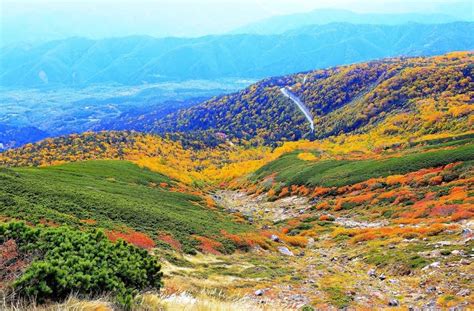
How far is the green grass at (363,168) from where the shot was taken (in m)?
51.6

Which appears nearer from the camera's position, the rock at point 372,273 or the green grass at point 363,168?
the rock at point 372,273

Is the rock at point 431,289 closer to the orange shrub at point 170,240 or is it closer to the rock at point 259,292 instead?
the rock at point 259,292

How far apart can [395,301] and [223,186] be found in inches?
3423

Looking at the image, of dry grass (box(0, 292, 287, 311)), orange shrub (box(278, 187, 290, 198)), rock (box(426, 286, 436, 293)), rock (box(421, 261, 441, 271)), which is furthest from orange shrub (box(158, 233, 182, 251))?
orange shrub (box(278, 187, 290, 198))

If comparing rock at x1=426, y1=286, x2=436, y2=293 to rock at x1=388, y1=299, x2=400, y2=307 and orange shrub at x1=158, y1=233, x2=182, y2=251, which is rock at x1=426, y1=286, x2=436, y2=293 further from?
orange shrub at x1=158, y1=233, x2=182, y2=251

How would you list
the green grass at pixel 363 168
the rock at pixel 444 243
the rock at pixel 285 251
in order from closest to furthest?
the rock at pixel 444 243
the rock at pixel 285 251
the green grass at pixel 363 168

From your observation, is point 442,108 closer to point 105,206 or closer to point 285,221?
point 285,221

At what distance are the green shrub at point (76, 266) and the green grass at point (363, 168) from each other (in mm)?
47923

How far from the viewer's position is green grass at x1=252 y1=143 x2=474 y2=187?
51.6 metres

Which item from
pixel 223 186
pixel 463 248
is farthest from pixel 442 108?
pixel 463 248

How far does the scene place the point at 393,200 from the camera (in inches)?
1721

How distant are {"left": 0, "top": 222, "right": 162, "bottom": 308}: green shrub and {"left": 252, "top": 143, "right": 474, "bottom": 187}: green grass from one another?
47923mm

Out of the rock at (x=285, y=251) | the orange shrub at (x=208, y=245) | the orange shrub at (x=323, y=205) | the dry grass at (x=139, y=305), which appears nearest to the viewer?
the dry grass at (x=139, y=305)

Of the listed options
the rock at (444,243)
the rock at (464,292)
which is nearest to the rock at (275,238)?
the rock at (444,243)
